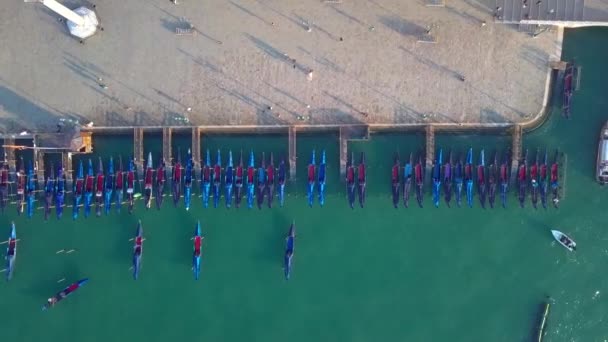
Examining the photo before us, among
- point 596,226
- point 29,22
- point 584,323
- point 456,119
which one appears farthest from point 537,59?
point 29,22

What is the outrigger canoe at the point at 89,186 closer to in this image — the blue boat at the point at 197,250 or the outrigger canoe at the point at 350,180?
the blue boat at the point at 197,250

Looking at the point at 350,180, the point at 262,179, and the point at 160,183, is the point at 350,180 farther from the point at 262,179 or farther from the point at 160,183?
the point at 160,183

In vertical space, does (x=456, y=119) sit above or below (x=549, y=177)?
above

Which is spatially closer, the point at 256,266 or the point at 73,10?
the point at 73,10

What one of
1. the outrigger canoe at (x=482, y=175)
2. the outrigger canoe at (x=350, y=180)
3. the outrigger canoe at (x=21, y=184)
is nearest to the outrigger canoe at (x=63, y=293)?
the outrigger canoe at (x=21, y=184)

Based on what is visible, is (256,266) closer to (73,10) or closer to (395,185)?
(395,185)
